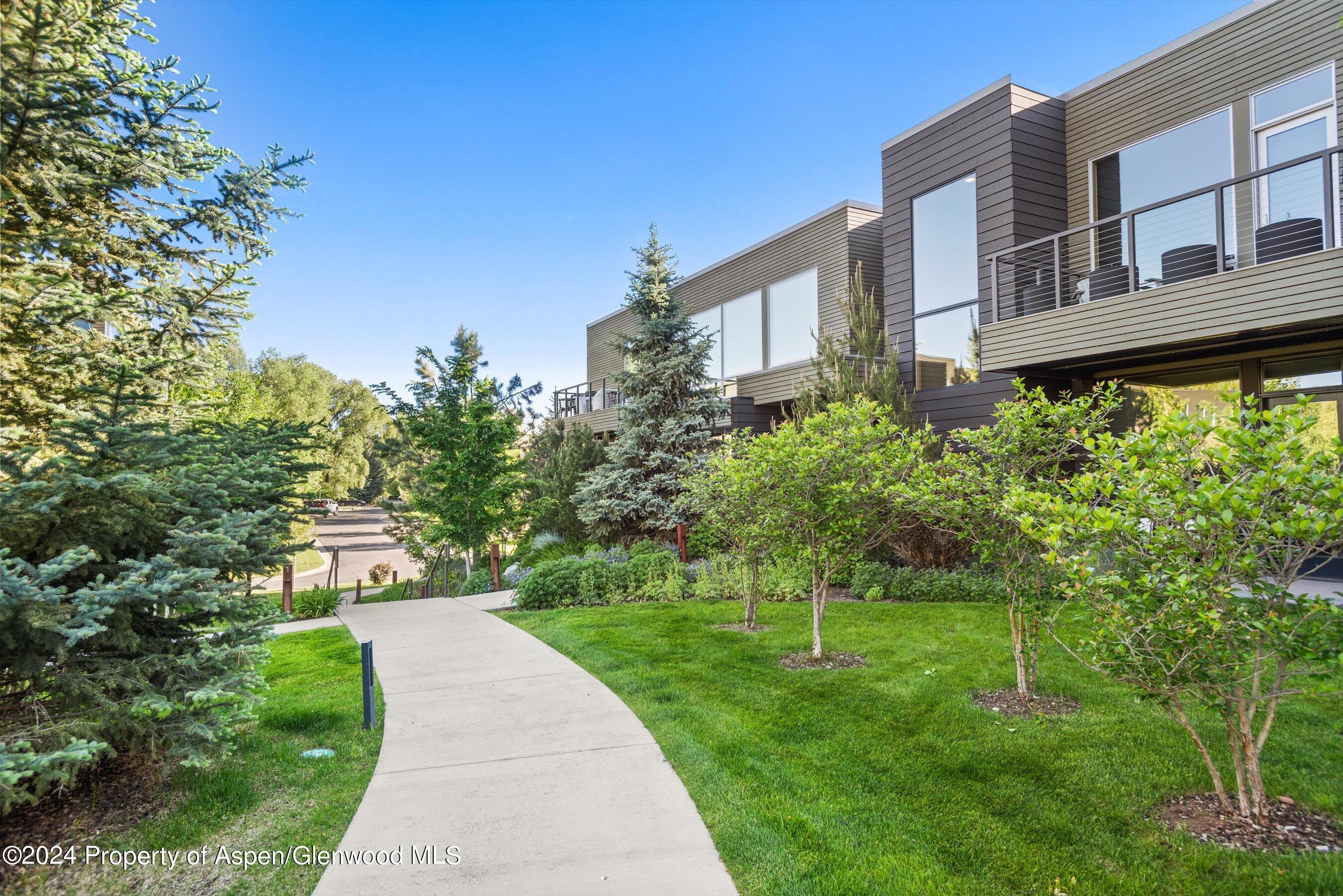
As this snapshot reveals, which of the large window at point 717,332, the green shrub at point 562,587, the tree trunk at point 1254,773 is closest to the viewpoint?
the tree trunk at point 1254,773

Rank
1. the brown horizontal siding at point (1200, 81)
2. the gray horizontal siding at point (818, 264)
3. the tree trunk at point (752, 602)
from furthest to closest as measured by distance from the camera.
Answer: the gray horizontal siding at point (818, 264)
the brown horizontal siding at point (1200, 81)
the tree trunk at point (752, 602)

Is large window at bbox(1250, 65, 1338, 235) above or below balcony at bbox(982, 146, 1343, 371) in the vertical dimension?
above

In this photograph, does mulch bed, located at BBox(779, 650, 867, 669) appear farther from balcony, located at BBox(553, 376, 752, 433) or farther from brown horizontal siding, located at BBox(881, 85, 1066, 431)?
balcony, located at BBox(553, 376, 752, 433)

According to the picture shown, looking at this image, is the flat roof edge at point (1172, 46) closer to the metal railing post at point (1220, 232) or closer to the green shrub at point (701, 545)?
the metal railing post at point (1220, 232)

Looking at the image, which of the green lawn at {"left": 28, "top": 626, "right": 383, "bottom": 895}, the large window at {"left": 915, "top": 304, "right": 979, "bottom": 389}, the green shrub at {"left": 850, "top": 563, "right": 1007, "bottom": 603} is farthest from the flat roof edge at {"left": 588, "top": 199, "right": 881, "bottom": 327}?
the green lawn at {"left": 28, "top": 626, "right": 383, "bottom": 895}

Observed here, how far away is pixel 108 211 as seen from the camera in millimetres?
5016

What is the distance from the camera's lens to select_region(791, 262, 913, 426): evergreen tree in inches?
419

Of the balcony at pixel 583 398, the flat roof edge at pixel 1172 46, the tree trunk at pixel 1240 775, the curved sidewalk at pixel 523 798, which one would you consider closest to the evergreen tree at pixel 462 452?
the curved sidewalk at pixel 523 798

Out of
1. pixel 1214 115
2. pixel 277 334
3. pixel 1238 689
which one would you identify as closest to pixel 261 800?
pixel 1238 689

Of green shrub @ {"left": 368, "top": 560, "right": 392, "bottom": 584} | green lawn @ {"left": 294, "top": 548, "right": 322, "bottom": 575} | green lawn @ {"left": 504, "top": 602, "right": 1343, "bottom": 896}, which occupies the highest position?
green lawn @ {"left": 504, "top": 602, "right": 1343, "bottom": 896}

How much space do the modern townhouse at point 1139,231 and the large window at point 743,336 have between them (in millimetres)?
3563

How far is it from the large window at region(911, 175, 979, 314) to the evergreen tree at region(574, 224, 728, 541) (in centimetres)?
466

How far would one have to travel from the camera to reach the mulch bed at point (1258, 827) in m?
2.93

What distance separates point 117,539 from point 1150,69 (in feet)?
44.7
